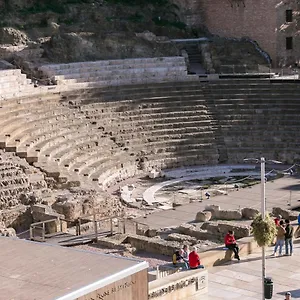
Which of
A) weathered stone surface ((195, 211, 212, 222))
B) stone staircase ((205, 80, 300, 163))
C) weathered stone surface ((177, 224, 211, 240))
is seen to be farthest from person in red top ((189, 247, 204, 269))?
stone staircase ((205, 80, 300, 163))

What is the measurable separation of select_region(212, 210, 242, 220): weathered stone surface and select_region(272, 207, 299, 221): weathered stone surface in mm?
1197

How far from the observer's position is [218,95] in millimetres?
40562

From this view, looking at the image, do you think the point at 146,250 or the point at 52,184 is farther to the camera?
the point at 52,184

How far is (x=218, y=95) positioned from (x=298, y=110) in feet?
13.6

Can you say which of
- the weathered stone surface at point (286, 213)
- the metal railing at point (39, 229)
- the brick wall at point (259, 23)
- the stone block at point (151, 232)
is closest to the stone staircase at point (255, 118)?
the brick wall at point (259, 23)

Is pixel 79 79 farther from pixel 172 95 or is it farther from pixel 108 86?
pixel 172 95

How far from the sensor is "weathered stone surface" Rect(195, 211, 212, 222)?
26.9 meters

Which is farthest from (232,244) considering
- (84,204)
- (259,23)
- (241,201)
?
(259,23)

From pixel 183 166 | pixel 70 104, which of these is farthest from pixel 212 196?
pixel 70 104

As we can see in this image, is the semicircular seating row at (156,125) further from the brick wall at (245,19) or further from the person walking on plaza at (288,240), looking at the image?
the person walking on plaza at (288,240)

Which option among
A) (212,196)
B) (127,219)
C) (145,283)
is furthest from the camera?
(212,196)

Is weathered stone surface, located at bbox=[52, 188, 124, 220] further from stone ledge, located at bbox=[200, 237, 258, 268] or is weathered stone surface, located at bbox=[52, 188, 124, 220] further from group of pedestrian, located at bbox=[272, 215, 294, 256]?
group of pedestrian, located at bbox=[272, 215, 294, 256]

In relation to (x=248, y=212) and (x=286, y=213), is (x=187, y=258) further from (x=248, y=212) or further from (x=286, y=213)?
(x=248, y=212)

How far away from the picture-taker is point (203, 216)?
26906 millimetres
